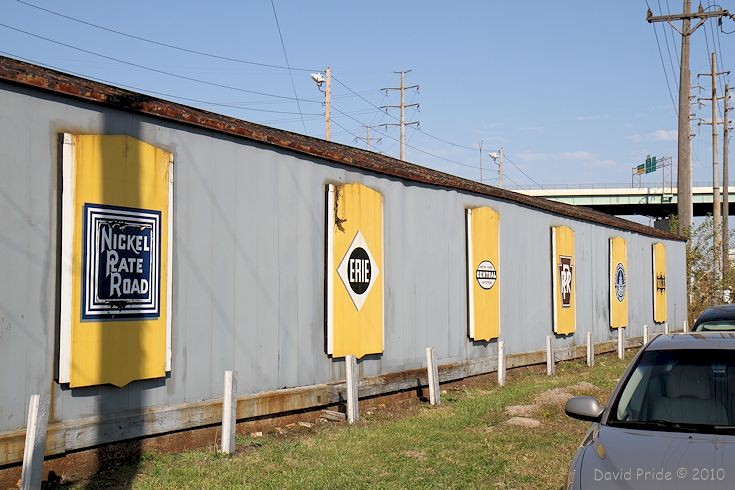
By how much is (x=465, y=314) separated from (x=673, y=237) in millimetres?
18642

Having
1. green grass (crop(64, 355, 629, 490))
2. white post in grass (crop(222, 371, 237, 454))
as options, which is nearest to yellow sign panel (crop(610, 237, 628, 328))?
green grass (crop(64, 355, 629, 490))

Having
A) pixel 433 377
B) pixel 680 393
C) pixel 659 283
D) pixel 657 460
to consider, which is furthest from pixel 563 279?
pixel 657 460

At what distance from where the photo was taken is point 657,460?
17.5 feet

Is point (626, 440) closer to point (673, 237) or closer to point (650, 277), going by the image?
point (650, 277)

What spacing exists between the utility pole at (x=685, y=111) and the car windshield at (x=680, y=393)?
92.6 ft

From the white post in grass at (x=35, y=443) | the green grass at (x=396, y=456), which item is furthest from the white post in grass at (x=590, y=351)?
the white post in grass at (x=35, y=443)

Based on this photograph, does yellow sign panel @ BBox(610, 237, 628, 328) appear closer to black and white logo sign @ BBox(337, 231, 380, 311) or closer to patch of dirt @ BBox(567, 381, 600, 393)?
patch of dirt @ BBox(567, 381, 600, 393)

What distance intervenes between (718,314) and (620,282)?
1210 centimetres

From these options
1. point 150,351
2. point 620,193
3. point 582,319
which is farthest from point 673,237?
point 620,193

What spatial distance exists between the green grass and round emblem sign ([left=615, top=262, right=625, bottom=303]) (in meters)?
13.0

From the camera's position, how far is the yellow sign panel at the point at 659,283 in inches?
1177

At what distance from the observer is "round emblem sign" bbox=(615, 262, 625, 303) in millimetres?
25859

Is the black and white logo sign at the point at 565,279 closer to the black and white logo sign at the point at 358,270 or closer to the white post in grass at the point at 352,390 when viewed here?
the black and white logo sign at the point at 358,270

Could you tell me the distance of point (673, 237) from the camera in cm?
3256
